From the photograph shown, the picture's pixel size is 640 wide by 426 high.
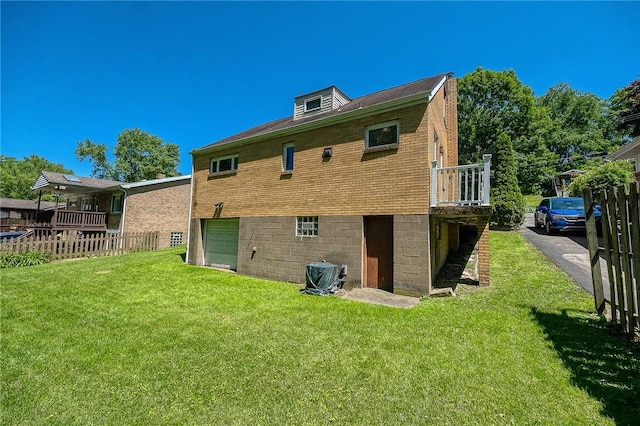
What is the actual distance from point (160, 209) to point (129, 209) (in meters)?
1.95

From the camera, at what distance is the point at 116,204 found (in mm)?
21344

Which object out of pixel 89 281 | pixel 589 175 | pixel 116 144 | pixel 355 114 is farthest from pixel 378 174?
pixel 116 144

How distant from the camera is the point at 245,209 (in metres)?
11.8

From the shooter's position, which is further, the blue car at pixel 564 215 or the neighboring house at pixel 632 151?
the neighboring house at pixel 632 151

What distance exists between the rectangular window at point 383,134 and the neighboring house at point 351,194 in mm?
32

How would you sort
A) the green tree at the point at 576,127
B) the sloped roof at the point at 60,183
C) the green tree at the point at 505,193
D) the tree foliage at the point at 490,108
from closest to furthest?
the green tree at the point at 505,193 → the sloped roof at the point at 60,183 → the tree foliage at the point at 490,108 → the green tree at the point at 576,127

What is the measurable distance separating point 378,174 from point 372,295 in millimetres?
3627

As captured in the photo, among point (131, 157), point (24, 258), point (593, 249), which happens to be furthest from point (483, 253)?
point (131, 157)

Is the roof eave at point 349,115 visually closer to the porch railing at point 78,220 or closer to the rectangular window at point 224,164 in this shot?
the rectangular window at point 224,164

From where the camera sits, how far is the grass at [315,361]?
9.86ft

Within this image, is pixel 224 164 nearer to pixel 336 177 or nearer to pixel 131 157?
pixel 336 177

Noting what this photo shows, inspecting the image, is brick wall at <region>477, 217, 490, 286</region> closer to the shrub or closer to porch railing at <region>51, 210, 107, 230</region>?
the shrub

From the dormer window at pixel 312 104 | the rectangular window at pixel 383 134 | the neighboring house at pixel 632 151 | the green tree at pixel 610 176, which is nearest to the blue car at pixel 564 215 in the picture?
the neighboring house at pixel 632 151

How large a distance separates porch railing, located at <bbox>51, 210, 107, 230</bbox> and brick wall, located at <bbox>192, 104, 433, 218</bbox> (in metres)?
14.2
